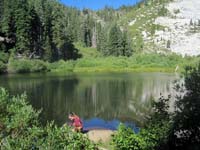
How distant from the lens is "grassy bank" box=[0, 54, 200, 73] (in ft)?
340

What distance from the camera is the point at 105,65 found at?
124875 mm

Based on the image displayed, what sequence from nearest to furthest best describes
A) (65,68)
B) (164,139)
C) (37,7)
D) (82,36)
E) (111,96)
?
(164,139) → (111,96) → (65,68) → (37,7) → (82,36)

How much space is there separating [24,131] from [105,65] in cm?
11474

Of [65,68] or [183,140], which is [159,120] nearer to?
[183,140]

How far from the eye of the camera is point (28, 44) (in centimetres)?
12125

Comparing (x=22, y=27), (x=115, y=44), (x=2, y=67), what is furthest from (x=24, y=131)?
(x=115, y=44)

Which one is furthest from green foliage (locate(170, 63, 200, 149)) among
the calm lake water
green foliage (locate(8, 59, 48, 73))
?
green foliage (locate(8, 59, 48, 73))

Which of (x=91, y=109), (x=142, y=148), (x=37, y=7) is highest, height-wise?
(x=37, y=7)

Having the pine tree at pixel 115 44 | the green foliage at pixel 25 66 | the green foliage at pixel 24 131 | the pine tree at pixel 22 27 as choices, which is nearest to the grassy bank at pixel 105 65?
the green foliage at pixel 25 66

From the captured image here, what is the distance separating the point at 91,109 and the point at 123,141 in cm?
3102

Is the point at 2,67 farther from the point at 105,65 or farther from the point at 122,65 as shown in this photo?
the point at 122,65

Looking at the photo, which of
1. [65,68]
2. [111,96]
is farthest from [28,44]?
[111,96]

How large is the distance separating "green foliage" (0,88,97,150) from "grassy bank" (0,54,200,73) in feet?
296

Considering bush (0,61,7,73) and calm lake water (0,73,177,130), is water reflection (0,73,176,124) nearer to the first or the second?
calm lake water (0,73,177,130)
